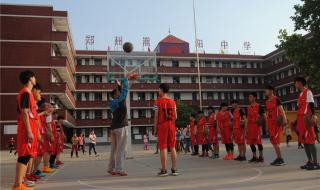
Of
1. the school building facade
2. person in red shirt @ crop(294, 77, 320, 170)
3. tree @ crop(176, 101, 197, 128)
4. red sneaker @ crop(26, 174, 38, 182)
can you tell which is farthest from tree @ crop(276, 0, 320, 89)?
tree @ crop(176, 101, 197, 128)

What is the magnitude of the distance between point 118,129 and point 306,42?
20428 mm

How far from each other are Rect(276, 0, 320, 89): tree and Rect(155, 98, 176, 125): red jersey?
1857cm

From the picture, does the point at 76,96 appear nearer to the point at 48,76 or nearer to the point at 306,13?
the point at 48,76

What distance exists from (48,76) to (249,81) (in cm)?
4380

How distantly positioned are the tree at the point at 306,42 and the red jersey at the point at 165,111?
60.9ft

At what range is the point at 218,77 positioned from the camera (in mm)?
76250

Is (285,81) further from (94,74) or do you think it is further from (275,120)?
(275,120)

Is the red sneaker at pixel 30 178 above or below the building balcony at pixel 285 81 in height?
below

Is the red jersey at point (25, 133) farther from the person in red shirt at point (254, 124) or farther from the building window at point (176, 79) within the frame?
the building window at point (176, 79)

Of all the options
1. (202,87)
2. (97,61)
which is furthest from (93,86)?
(202,87)

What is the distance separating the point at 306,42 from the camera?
27.1 m

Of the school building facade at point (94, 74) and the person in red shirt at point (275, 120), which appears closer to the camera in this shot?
the person in red shirt at point (275, 120)

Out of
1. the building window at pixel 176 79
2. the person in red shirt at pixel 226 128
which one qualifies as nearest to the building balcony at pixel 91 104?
the building window at pixel 176 79

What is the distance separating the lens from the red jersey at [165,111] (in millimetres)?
9922
